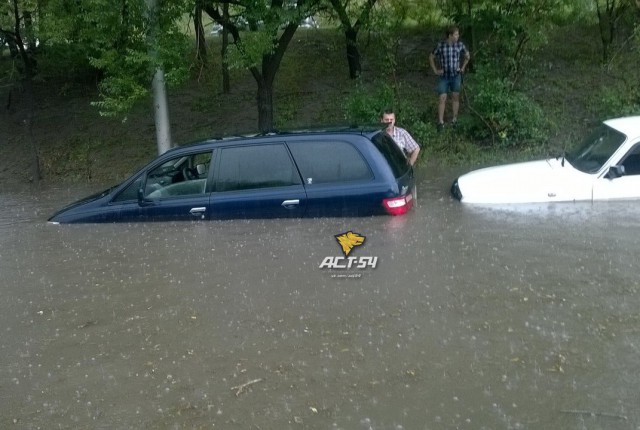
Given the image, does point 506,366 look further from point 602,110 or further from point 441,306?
point 602,110

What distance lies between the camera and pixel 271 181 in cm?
→ 759

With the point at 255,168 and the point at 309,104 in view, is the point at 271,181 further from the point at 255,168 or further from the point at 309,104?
the point at 309,104

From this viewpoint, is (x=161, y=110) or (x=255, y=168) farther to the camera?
(x=161, y=110)

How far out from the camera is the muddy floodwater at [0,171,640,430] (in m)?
4.35

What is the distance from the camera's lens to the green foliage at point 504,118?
39.9 feet

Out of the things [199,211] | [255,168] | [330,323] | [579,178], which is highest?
[255,168]

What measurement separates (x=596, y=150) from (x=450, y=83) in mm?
5156

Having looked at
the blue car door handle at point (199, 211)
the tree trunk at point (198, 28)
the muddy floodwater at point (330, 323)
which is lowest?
the muddy floodwater at point (330, 323)

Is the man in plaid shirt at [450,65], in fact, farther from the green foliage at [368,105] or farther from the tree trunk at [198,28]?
the tree trunk at [198,28]

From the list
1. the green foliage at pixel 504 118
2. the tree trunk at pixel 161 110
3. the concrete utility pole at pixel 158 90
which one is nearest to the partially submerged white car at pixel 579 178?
the green foliage at pixel 504 118

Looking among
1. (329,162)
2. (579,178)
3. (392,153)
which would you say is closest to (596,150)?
(579,178)

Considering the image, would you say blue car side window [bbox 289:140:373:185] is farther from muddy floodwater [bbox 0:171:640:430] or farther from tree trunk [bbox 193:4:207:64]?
tree trunk [bbox 193:4:207:64]

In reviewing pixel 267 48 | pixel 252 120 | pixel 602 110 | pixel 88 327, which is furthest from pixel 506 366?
pixel 252 120

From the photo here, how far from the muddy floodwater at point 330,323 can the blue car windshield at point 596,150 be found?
57 cm
